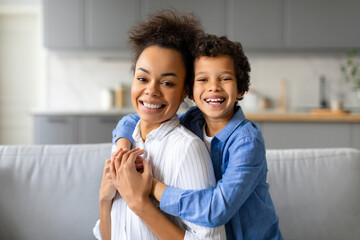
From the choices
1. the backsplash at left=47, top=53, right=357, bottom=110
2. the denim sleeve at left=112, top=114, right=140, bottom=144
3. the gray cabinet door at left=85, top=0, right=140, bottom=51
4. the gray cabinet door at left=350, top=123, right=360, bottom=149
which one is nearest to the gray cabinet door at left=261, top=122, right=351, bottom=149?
the gray cabinet door at left=350, top=123, right=360, bottom=149

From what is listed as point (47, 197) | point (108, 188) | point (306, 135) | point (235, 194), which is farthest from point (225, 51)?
point (306, 135)

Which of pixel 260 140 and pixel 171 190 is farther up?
pixel 260 140

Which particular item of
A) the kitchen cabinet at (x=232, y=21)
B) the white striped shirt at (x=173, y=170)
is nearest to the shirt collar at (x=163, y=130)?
the white striped shirt at (x=173, y=170)

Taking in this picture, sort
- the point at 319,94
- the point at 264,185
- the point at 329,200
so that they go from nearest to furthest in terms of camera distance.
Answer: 1. the point at 264,185
2. the point at 329,200
3. the point at 319,94

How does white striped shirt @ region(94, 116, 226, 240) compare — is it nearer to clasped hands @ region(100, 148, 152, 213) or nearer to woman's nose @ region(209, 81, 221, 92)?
clasped hands @ region(100, 148, 152, 213)

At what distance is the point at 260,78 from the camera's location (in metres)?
4.53

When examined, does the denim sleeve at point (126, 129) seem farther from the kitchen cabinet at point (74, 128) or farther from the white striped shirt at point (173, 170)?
the kitchen cabinet at point (74, 128)

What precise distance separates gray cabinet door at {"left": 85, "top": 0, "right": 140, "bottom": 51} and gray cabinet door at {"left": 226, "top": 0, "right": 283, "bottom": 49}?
3.69ft

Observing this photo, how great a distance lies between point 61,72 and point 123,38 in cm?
109

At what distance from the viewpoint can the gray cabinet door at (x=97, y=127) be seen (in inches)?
154

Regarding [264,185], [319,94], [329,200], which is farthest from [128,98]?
[264,185]

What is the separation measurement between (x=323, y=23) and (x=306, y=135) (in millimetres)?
1334

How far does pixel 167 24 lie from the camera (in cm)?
113

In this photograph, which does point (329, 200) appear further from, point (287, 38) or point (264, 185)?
point (287, 38)
